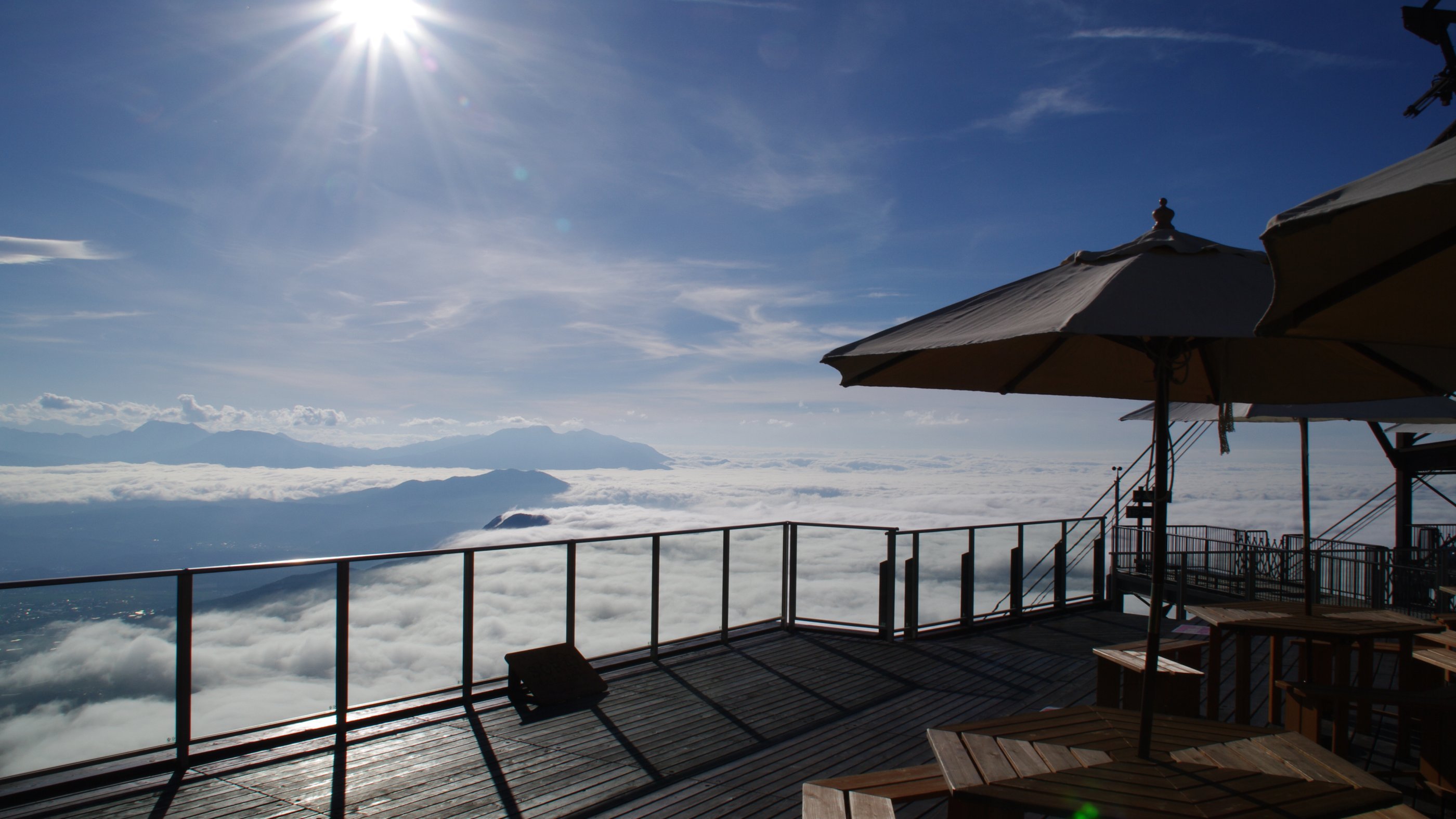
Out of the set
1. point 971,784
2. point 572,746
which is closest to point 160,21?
point 572,746

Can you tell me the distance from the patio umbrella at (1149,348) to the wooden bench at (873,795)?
2.25ft

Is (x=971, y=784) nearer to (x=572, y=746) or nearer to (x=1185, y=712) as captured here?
(x=1185, y=712)

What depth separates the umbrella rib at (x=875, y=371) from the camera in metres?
3.28

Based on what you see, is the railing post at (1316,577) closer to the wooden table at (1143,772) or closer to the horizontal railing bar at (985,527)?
the horizontal railing bar at (985,527)

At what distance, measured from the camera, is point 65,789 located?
3568mm

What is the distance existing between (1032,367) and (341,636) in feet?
15.5

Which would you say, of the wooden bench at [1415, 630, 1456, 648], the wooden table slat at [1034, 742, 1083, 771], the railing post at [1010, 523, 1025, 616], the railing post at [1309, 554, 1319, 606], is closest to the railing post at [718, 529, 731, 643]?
the railing post at [1010, 523, 1025, 616]

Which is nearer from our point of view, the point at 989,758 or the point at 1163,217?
the point at 989,758

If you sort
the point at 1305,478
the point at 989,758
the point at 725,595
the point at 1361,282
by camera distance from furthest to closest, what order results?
the point at 725,595, the point at 1305,478, the point at 989,758, the point at 1361,282

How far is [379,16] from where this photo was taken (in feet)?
23.2

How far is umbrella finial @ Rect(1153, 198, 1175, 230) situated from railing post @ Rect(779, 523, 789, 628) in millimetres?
5172

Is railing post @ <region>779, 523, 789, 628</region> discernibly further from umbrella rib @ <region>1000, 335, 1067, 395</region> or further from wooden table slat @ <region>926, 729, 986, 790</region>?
wooden table slat @ <region>926, 729, 986, 790</region>

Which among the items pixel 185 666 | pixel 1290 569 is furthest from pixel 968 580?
pixel 1290 569

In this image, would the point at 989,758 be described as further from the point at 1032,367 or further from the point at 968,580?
the point at 968,580
